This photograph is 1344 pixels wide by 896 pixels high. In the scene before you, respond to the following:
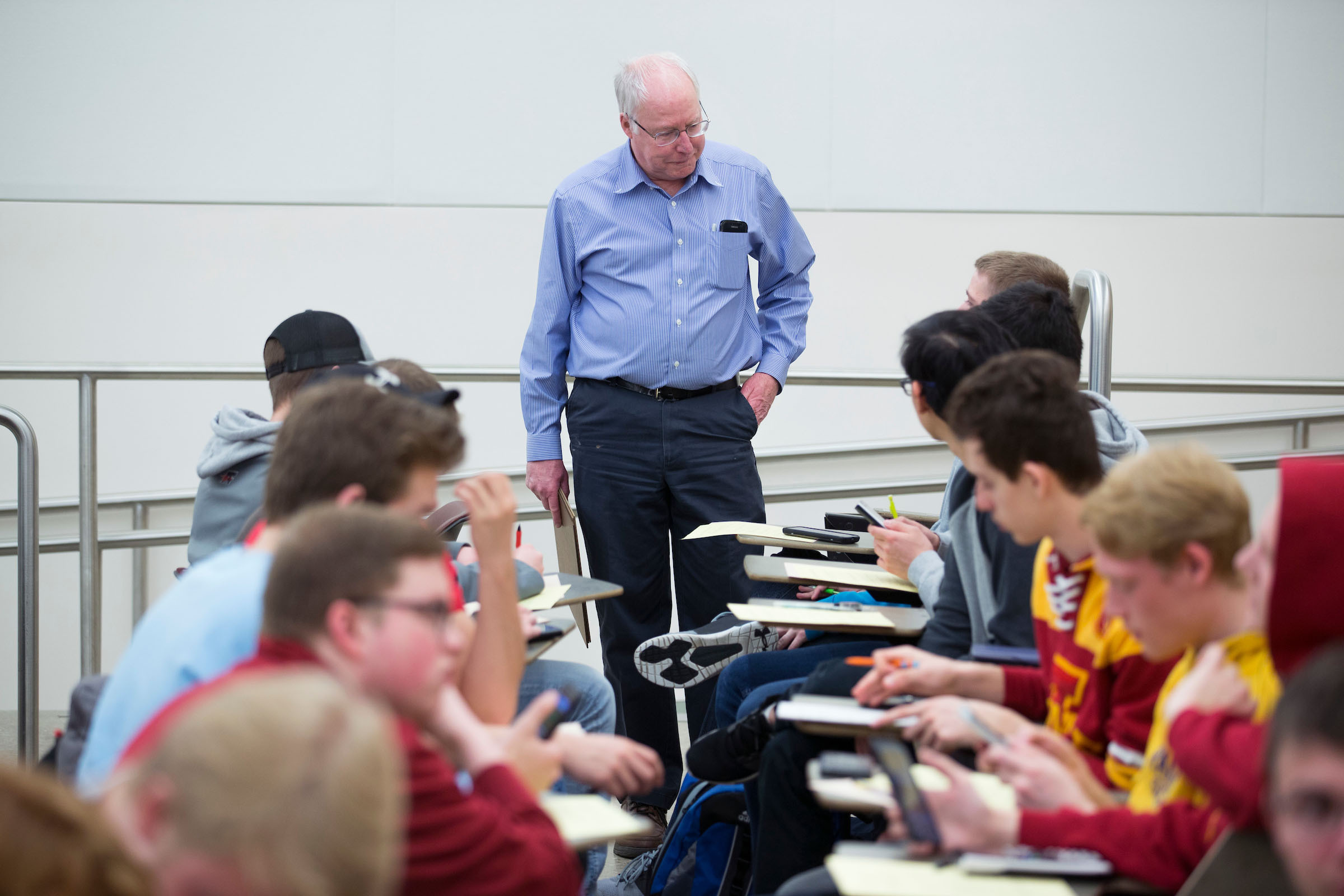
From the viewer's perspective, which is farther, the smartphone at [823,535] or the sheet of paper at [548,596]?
the smartphone at [823,535]

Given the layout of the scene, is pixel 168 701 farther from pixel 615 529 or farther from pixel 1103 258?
pixel 1103 258

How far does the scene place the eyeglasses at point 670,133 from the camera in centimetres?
279

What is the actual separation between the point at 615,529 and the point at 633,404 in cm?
31

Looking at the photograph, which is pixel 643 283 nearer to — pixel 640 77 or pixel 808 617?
pixel 640 77

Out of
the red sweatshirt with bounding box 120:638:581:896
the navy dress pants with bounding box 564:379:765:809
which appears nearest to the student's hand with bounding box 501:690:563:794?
the red sweatshirt with bounding box 120:638:581:896

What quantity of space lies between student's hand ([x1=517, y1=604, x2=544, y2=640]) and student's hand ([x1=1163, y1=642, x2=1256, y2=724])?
893 mm

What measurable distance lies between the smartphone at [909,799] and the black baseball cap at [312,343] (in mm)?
1333

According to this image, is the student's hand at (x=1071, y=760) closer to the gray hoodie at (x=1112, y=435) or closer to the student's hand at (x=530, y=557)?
the gray hoodie at (x=1112, y=435)

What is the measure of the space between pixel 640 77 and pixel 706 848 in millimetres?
1735

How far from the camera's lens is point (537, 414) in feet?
9.78

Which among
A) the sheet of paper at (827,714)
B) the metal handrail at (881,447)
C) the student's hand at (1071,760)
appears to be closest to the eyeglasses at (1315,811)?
the student's hand at (1071,760)

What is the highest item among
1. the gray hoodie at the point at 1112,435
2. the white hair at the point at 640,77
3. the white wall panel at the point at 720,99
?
the white wall panel at the point at 720,99

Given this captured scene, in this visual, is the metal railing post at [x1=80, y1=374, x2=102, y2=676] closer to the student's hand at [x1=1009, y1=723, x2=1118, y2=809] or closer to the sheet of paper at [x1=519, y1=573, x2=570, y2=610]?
the sheet of paper at [x1=519, y1=573, x2=570, y2=610]

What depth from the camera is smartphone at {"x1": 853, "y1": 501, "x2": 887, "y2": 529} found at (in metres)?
2.33
